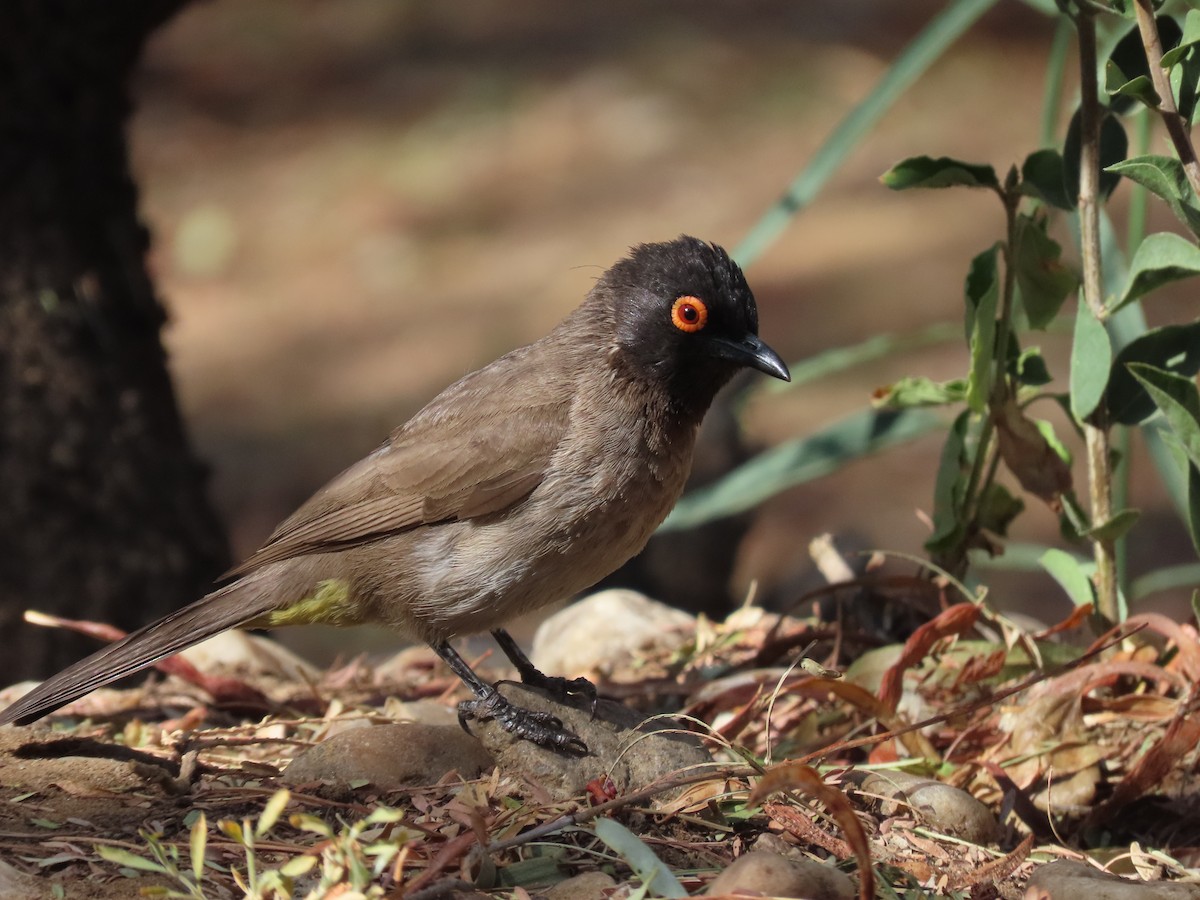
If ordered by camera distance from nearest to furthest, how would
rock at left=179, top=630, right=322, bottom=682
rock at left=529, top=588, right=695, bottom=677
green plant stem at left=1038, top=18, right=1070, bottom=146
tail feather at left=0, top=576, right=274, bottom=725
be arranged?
tail feather at left=0, top=576, right=274, bottom=725 → green plant stem at left=1038, top=18, right=1070, bottom=146 → rock at left=179, top=630, right=322, bottom=682 → rock at left=529, top=588, right=695, bottom=677

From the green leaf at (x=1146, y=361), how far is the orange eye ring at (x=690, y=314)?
1.13 meters

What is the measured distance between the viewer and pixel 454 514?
4.11 m

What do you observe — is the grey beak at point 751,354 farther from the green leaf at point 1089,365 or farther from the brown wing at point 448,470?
the green leaf at point 1089,365

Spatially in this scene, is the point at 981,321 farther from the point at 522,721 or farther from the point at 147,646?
the point at 147,646

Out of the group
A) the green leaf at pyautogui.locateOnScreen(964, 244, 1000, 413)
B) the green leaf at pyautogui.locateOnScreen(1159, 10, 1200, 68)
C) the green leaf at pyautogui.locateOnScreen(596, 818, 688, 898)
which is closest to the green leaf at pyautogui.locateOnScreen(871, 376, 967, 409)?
the green leaf at pyautogui.locateOnScreen(964, 244, 1000, 413)

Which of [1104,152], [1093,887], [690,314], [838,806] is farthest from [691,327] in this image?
[1093,887]

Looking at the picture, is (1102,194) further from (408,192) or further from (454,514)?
(408,192)

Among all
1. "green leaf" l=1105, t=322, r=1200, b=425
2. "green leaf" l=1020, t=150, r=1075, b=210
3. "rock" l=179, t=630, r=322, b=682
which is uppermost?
"green leaf" l=1020, t=150, r=1075, b=210

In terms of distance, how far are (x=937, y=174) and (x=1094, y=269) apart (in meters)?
0.48

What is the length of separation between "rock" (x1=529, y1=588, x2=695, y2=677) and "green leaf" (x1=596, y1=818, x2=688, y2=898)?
2.21 meters

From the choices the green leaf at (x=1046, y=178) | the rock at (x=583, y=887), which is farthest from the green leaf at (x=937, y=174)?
the rock at (x=583, y=887)

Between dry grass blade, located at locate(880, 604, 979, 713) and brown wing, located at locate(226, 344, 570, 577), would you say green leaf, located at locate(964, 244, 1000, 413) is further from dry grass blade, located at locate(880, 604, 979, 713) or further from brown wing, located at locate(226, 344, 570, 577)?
brown wing, located at locate(226, 344, 570, 577)

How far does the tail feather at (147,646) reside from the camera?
147 inches

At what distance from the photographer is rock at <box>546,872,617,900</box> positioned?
2.71 metres
